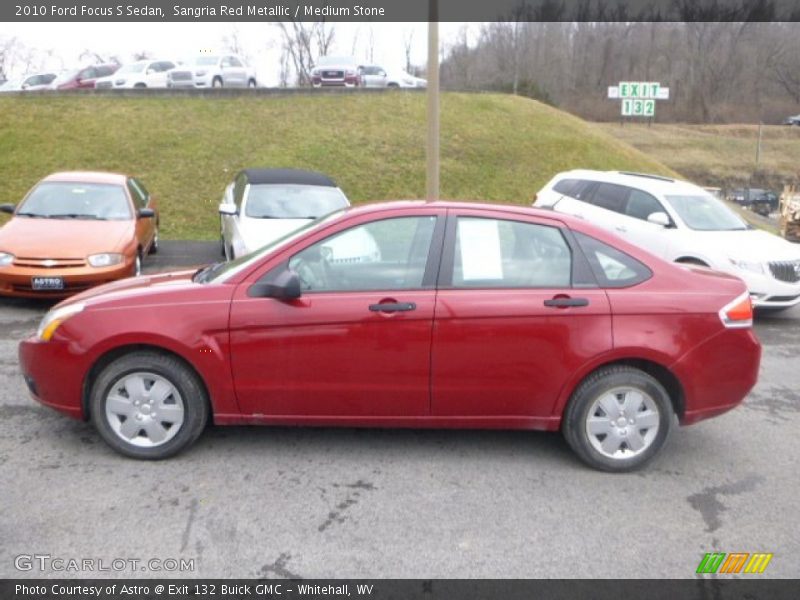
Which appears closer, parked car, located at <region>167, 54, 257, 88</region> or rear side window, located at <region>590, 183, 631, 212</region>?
rear side window, located at <region>590, 183, 631, 212</region>

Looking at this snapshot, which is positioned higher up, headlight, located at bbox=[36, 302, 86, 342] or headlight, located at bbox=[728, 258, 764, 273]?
headlight, located at bbox=[36, 302, 86, 342]

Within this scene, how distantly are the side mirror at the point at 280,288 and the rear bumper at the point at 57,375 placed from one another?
1.10m

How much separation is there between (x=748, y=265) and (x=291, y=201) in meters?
6.11

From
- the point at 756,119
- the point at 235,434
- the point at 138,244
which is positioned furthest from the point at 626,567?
the point at 756,119

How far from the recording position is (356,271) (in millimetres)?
4285

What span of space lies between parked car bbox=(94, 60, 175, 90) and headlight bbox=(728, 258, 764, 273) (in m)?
25.3

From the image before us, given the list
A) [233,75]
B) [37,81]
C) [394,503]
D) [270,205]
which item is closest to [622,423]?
[394,503]

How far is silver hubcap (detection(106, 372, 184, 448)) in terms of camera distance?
4.19 metres

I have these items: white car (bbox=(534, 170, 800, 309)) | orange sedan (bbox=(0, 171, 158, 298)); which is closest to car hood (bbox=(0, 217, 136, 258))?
orange sedan (bbox=(0, 171, 158, 298))

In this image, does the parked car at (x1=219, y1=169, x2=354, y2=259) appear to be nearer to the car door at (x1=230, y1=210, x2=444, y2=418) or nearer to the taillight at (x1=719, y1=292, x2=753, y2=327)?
the car door at (x1=230, y1=210, x2=444, y2=418)

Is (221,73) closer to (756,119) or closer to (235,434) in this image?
(235,434)

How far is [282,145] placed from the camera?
2039 cm

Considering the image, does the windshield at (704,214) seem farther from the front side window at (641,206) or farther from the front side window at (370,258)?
the front side window at (370,258)

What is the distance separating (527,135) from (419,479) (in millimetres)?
20427
